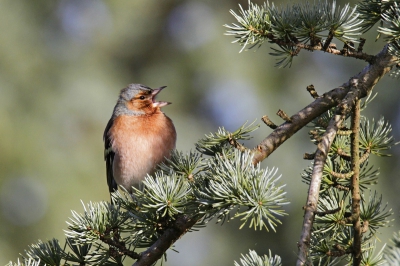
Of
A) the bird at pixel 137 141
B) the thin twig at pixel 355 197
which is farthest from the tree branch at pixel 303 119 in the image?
the bird at pixel 137 141

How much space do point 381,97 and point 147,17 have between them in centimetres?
515

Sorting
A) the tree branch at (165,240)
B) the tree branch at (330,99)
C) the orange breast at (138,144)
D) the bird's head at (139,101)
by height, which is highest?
the bird's head at (139,101)

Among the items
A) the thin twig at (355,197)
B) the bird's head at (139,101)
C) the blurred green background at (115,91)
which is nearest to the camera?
the thin twig at (355,197)

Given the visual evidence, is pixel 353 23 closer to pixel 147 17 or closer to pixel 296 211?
pixel 296 211

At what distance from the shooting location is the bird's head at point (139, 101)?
6.25 m

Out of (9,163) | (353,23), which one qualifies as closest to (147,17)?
(9,163)

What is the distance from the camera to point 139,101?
21.2ft

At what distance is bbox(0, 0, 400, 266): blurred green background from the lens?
26.0 ft

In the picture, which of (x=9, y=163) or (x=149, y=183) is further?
(x=9, y=163)

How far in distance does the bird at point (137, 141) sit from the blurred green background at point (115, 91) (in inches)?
72.4

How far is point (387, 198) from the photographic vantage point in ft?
23.7

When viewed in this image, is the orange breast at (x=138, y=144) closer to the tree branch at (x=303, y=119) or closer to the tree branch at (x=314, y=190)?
the tree branch at (x=303, y=119)

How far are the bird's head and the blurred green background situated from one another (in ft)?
5.96

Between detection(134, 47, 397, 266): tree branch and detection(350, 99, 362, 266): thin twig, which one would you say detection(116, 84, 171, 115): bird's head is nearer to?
detection(134, 47, 397, 266): tree branch
